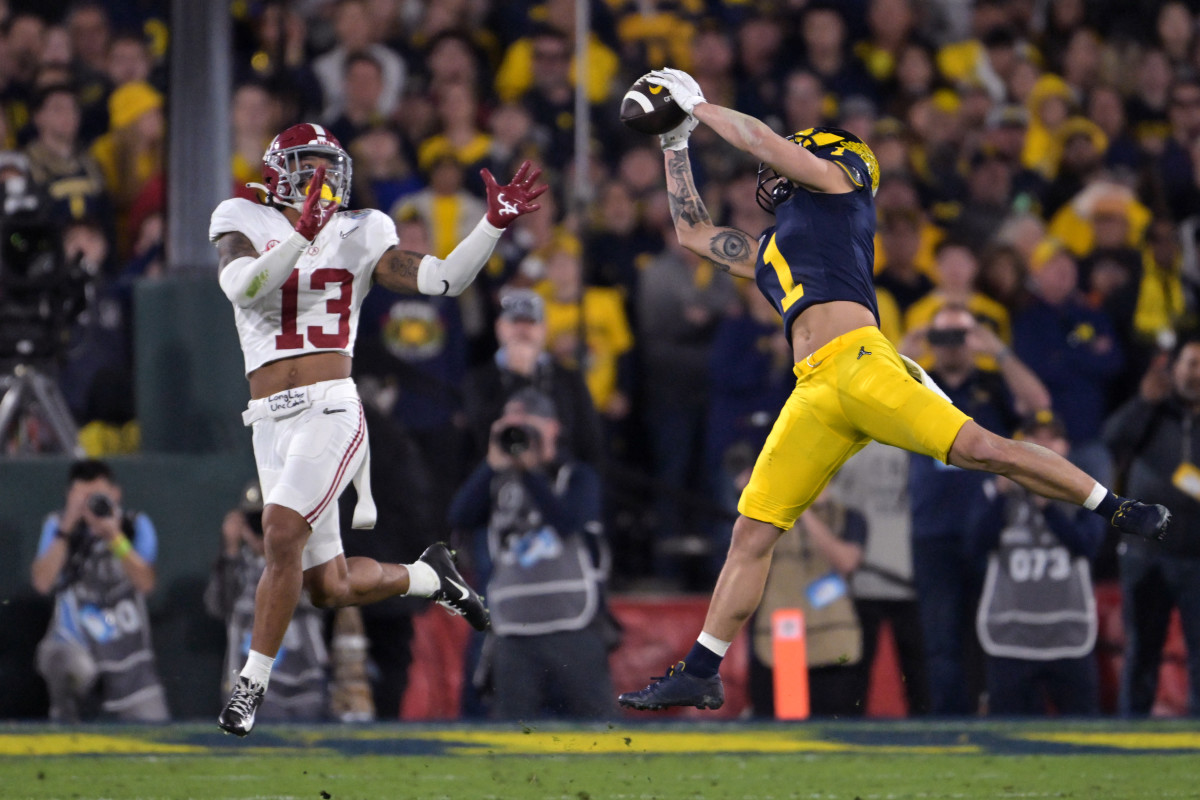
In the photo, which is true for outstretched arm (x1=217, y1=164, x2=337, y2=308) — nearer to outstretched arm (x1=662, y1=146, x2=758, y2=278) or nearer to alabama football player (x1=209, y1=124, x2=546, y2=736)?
alabama football player (x1=209, y1=124, x2=546, y2=736)

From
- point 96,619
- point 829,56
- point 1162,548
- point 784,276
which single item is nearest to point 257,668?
point 784,276

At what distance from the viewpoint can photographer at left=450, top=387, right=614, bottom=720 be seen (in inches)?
331

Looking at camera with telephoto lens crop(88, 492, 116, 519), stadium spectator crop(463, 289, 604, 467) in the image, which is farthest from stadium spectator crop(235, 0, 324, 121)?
camera with telephoto lens crop(88, 492, 116, 519)

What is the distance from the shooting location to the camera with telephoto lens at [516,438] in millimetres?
8453

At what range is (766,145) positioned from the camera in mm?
5895

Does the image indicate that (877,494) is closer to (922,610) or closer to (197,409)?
(922,610)

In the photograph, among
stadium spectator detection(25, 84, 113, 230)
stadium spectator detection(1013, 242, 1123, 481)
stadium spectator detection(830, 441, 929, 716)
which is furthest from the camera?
stadium spectator detection(25, 84, 113, 230)

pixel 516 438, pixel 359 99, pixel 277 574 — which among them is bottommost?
pixel 277 574

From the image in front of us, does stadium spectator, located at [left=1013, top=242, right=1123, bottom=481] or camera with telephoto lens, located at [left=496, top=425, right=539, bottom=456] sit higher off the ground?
stadium spectator, located at [left=1013, top=242, right=1123, bottom=481]

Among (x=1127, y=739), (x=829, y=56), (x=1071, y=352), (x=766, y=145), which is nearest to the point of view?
(x=766, y=145)

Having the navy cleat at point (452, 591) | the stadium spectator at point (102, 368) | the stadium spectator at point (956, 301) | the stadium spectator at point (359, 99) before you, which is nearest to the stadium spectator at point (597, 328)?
the stadium spectator at point (956, 301)

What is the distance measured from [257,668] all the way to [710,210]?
529cm

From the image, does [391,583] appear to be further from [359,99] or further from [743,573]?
[359,99]

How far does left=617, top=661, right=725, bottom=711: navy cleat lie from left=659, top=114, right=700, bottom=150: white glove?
6.13ft
